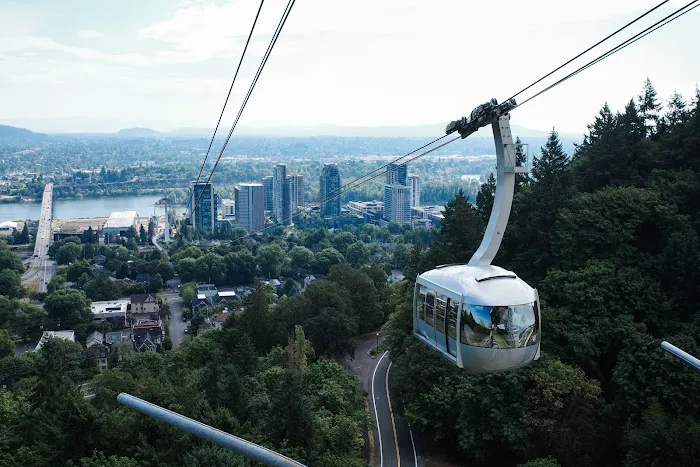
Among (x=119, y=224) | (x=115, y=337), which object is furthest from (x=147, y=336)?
(x=119, y=224)

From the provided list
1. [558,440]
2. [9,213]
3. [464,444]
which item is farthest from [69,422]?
[9,213]

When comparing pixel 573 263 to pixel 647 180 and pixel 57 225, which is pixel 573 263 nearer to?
pixel 647 180

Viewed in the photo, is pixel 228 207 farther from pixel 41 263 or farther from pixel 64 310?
pixel 64 310

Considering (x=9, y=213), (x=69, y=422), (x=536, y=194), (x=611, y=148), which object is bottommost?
(x=9, y=213)

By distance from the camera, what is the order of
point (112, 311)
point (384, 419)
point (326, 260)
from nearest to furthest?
point (384, 419), point (112, 311), point (326, 260)

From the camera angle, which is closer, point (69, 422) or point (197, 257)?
point (69, 422)

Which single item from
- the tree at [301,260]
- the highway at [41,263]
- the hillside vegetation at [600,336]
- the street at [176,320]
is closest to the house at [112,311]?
the street at [176,320]

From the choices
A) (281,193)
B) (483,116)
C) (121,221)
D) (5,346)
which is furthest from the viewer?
(281,193)

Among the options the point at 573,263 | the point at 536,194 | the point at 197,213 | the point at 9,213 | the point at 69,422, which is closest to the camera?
the point at 69,422

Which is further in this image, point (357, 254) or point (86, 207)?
point (86, 207)
